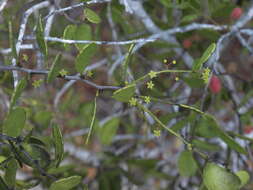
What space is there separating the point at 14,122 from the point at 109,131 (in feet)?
2.83

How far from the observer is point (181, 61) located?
1.83 meters

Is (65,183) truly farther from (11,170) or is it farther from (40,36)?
(40,36)

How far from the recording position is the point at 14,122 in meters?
0.97

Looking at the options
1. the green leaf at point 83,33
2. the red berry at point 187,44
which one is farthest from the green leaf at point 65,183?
the red berry at point 187,44

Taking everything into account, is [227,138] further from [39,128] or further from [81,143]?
[81,143]

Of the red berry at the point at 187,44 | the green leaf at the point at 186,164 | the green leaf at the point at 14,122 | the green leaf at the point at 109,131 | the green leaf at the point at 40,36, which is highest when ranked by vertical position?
the green leaf at the point at 40,36

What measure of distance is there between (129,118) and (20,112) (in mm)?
1336

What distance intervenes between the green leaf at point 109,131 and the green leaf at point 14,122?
838mm

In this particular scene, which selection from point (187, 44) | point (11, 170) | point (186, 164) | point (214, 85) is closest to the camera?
point (11, 170)

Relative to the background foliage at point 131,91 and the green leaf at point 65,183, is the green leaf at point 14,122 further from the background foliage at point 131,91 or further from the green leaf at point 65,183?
the green leaf at point 65,183

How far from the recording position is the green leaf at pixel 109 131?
180 cm

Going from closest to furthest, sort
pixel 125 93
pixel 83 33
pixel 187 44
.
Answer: pixel 125 93, pixel 83 33, pixel 187 44

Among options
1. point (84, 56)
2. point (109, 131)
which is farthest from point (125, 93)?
point (109, 131)

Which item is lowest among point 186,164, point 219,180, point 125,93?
point 186,164
